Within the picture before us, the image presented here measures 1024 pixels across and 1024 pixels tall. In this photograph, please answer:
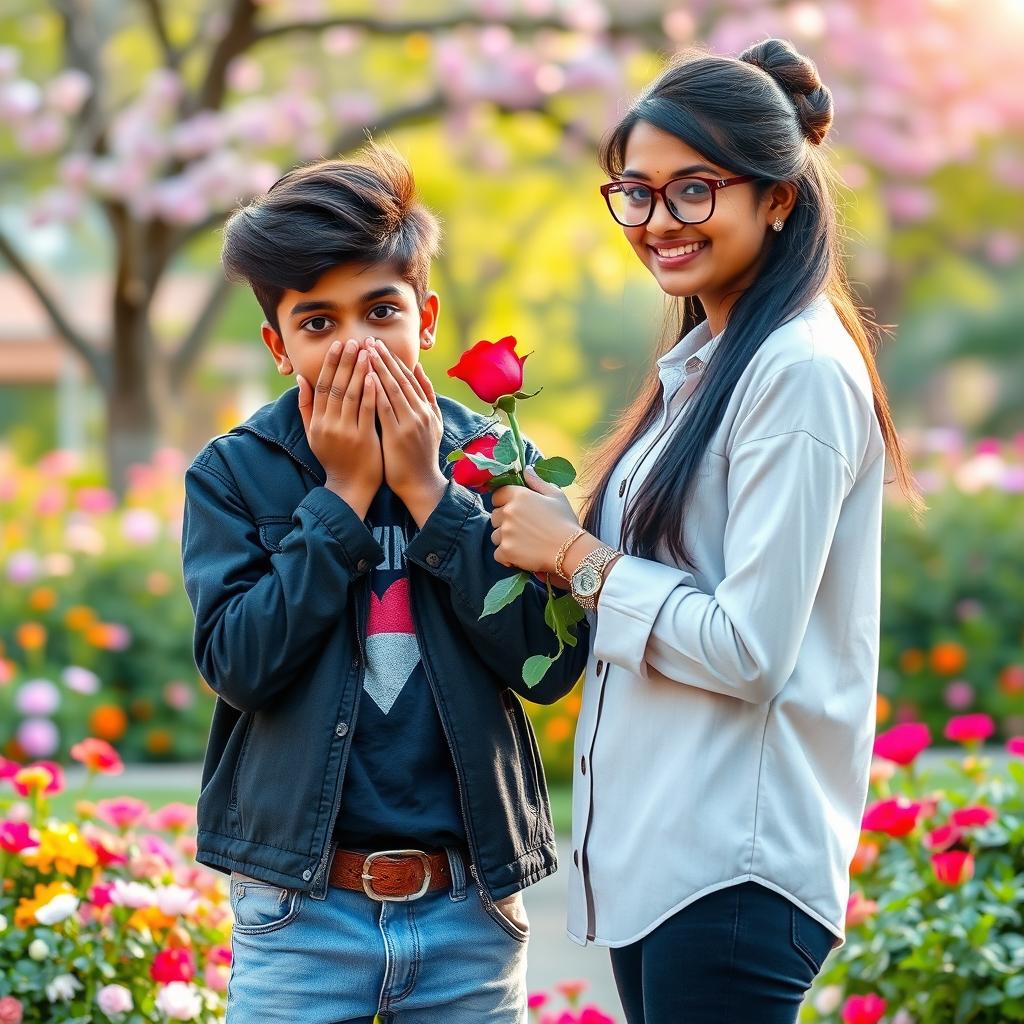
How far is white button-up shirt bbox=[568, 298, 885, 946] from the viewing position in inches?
71.1

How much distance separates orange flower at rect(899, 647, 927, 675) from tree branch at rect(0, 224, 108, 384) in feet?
14.7

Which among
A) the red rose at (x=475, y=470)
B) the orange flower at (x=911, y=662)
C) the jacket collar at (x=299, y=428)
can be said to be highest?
the jacket collar at (x=299, y=428)

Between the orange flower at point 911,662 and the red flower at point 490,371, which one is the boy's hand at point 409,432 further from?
the orange flower at point 911,662

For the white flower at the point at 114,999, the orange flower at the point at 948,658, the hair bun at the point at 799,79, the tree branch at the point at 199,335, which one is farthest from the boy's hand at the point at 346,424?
the tree branch at the point at 199,335

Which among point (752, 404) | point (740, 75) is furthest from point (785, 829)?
point (740, 75)

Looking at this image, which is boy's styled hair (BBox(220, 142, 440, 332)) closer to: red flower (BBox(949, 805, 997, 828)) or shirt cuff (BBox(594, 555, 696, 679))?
shirt cuff (BBox(594, 555, 696, 679))

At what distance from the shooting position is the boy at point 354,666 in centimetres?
199

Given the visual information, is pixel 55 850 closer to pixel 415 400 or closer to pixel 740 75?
pixel 415 400

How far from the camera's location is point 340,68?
1348cm

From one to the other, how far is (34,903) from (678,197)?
165 centimetres

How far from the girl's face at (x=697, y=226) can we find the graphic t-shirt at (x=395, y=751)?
552 mm

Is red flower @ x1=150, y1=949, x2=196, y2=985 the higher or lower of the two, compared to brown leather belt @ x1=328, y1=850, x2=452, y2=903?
lower

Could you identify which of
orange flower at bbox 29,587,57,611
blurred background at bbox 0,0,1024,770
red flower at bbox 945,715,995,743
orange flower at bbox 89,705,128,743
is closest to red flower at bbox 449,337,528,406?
blurred background at bbox 0,0,1024,770

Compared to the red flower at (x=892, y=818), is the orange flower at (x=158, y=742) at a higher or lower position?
lower
